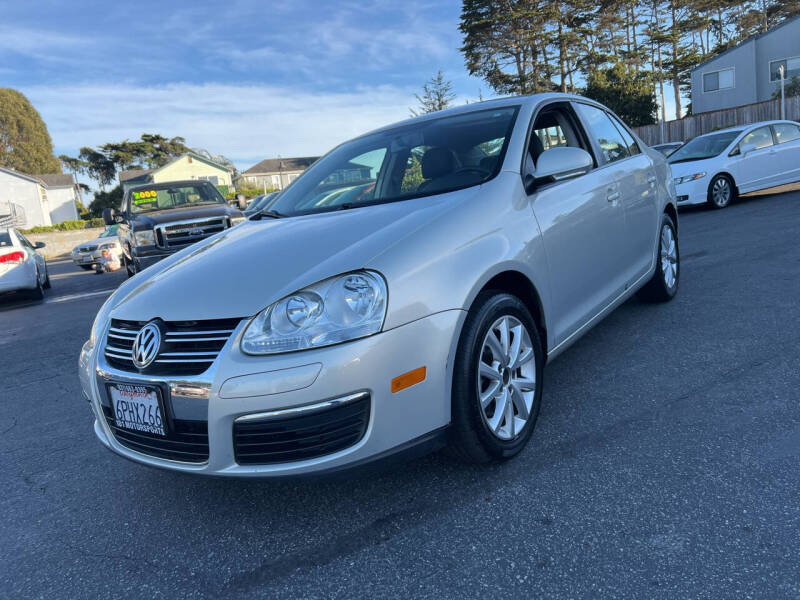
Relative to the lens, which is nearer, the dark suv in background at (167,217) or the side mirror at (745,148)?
the dark suv in background at (167,217)

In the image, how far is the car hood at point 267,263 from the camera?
7.52 ft

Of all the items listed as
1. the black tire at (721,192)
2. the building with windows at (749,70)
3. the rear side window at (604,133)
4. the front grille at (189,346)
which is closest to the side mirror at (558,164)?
the rear side window at (604,133)

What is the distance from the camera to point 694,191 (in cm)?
1145

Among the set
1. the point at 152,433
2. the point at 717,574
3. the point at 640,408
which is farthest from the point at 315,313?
the point at 640,408

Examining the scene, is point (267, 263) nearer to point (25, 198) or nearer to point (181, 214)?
point (181, 214)

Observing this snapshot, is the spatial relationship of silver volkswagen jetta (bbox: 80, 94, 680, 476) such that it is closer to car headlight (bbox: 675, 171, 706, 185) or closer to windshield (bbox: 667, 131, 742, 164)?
car headlight (bbox: 675, 171, 706, 185)

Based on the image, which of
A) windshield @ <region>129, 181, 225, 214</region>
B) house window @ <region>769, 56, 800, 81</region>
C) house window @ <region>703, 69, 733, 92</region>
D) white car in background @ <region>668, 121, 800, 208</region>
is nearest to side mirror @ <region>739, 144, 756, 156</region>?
white car in background @ <region>668, 121, 800, 208</region>

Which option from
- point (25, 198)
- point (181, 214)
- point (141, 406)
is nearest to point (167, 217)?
point (181, 214)

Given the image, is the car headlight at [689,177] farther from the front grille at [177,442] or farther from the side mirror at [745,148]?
the front grille at [177,442]

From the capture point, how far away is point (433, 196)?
2941mm

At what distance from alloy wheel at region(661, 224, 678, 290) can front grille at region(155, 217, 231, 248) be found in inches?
264

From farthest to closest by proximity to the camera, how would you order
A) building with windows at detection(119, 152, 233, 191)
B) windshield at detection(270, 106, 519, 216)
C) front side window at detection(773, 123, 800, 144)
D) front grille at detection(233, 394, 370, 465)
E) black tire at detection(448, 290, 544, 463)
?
building with windows at detection(119, 152, 233, 191), front side window at detection(773, 123, 800, 144), windshield at detection(270, 106, 519, 216), black tire at detection(448, 290, 544, 463), front grille at detection(233, 394, 370, 465)

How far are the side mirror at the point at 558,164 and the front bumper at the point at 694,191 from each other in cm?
927

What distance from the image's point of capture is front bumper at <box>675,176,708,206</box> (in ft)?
37.3
